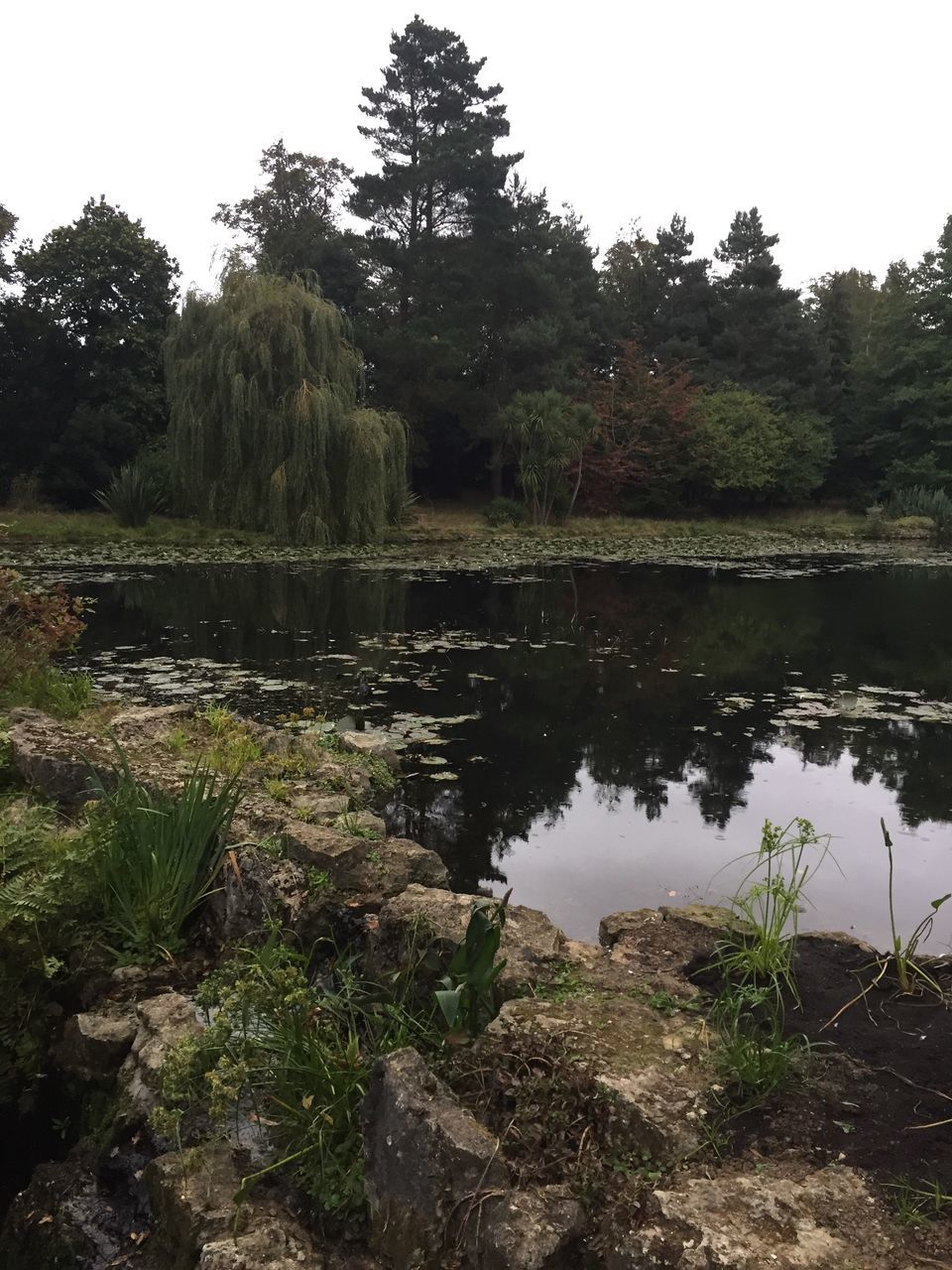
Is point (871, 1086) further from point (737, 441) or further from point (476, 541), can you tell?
point (737, 441)

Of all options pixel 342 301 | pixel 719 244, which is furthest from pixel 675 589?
pixel 719 244

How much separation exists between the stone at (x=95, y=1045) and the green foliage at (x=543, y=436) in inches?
976

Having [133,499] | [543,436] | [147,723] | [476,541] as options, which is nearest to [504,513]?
[543,436]

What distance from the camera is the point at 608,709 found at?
731 centimetres

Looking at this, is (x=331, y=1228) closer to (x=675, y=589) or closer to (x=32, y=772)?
(x=32, y=772)

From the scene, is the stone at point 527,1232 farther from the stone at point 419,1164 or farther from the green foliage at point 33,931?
the green foliage at point 33,931

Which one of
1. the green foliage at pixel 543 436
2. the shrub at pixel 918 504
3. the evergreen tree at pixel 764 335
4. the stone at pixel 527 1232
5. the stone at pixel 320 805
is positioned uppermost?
the evergreen tree at pixel 764 335

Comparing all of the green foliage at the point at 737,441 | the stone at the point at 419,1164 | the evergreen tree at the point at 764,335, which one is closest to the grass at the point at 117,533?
the stone at the point at 419,1164

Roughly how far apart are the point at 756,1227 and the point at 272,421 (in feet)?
60.6

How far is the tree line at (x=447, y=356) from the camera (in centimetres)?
1962

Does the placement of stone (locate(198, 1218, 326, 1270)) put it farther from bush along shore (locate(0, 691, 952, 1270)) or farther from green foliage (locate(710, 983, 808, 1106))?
green foliage (locate(710, 983, 808, 1106))

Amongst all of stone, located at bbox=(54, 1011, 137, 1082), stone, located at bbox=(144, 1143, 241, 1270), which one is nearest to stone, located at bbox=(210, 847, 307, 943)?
stone, located at bbox=(54, 1011, 137, 1082)

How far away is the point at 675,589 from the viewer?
1536 cm

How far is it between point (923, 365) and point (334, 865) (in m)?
37.7
